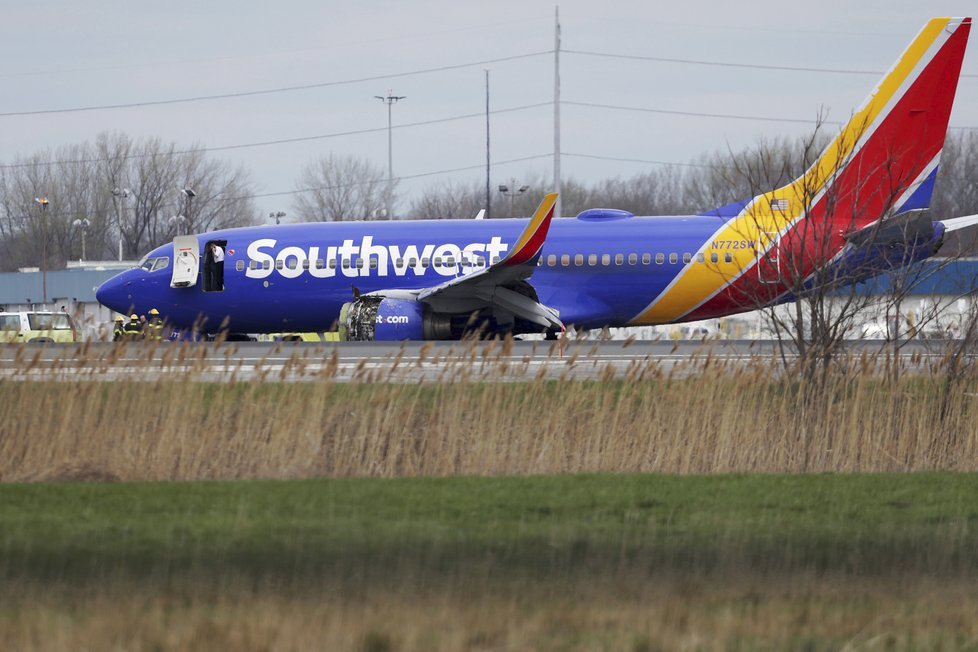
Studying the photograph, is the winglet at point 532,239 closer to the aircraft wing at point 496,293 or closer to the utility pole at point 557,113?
the aircraft wing at point 496,293

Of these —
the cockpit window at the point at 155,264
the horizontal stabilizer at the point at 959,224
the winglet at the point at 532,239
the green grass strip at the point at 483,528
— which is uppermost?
the horizontal stabilizer at the point at 959,224

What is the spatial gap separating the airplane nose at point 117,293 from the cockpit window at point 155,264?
1.78 ft

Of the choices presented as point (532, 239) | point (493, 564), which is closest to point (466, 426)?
point (493, 564)

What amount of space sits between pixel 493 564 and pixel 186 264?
2478cm

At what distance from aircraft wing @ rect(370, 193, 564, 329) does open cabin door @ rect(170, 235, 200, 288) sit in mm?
4730

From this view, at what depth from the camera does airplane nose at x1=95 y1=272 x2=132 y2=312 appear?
3203 centimetres

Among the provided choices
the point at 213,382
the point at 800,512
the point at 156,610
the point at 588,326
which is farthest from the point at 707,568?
the point at 588,326

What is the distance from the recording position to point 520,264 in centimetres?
2755

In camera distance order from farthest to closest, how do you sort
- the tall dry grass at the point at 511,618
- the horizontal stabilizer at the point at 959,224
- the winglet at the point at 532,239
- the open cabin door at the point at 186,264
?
the open cabin door at the point at 186,264
the horizontal stabilizer at the point at 959,224
the winglet at the point at 532,239
the tall dry grass at the point at 511,618

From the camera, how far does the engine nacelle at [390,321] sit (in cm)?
2845

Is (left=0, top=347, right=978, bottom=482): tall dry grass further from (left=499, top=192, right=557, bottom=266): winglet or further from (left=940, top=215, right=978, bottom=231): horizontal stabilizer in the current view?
(left=940, top=215, right=978, bottom=231): horizontal stabilizer

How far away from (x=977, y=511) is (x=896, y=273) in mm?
6153

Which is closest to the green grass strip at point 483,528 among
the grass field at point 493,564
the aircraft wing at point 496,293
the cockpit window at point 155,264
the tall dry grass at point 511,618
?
the grass field at point 493,564

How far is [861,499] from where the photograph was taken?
10.5m
